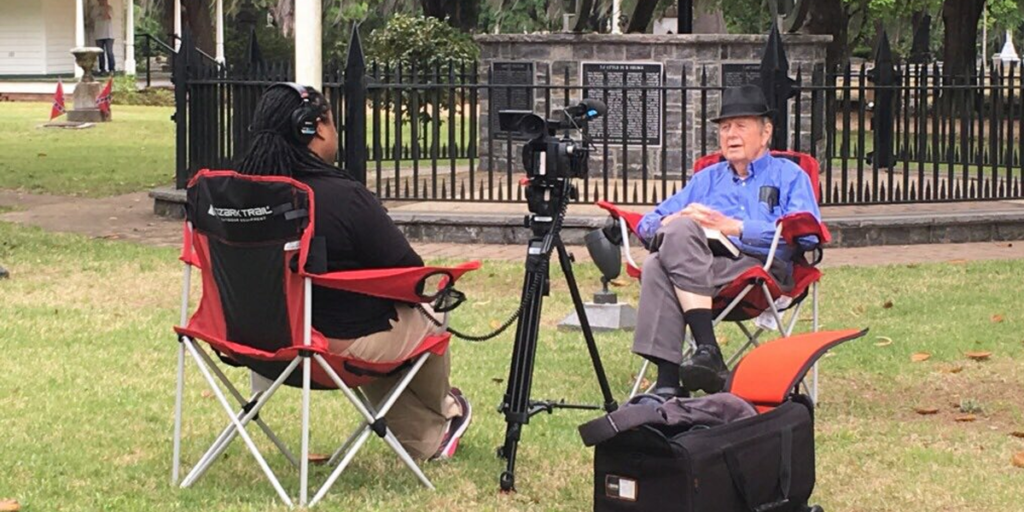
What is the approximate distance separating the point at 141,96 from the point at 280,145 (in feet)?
104

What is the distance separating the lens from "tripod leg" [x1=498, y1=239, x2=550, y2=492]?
18.0ft

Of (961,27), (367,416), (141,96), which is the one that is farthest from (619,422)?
(141,96)

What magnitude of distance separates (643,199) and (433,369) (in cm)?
720

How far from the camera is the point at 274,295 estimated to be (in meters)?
5.08

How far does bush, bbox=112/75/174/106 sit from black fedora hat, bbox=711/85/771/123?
30090 millimetres

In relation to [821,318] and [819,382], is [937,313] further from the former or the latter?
[819,382]

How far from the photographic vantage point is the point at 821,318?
29.5 feet

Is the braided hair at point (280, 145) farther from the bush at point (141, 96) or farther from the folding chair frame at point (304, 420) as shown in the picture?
the bush at point (141, 96)

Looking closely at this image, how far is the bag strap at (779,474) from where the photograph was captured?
464cm

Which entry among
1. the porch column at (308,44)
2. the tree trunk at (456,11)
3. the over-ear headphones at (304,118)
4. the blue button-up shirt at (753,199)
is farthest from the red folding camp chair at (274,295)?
the tree trunk at (456,11)

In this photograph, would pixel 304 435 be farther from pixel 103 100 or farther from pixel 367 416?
pixel 103 100

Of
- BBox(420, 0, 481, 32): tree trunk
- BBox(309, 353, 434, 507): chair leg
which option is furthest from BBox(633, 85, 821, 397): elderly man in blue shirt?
BBox(420, 0, 481, 32): tree trunk

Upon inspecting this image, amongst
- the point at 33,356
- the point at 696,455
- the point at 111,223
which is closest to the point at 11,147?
the point at 111,223

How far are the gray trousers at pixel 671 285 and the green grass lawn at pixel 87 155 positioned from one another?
11.2 meters
